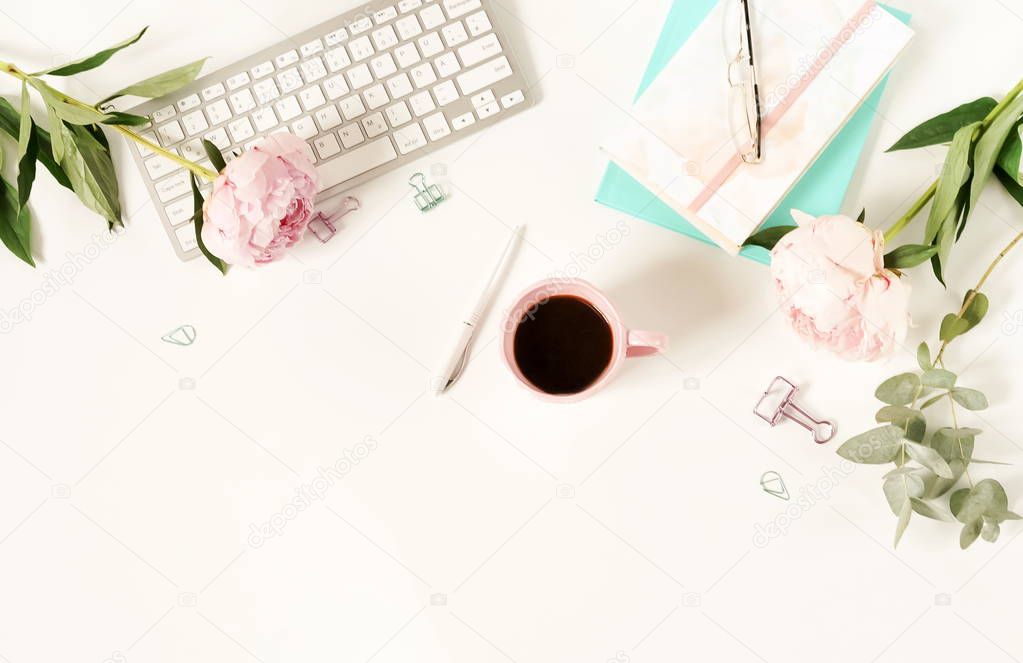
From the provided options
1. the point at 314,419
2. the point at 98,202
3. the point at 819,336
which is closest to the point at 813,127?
the point at 819,336

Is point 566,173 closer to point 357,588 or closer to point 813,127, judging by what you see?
point 813,127

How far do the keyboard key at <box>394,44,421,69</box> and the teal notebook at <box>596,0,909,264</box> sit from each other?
242 mm

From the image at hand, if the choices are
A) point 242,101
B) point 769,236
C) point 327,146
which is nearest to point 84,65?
point 242,101

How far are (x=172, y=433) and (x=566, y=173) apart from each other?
0.53m

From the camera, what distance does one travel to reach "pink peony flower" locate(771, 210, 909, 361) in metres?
0.62

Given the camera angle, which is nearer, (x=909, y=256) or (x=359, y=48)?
(x=909, y=256)

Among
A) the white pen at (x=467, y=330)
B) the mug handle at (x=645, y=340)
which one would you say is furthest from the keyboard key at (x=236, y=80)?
the mug handle at (x=645, y=340)

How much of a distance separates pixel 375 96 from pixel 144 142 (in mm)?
239

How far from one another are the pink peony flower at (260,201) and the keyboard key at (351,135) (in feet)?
0.24

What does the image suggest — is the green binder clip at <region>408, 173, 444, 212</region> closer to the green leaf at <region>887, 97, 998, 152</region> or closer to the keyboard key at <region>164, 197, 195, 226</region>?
the keyboard key at <region>164, 197, 195, 226</region>

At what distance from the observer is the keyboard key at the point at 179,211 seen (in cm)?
78

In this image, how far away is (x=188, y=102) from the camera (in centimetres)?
78

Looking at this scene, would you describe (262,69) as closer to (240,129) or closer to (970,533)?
(240,129)

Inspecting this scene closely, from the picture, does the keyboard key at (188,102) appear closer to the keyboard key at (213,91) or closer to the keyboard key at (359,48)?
the keyboard key at (213,91)
